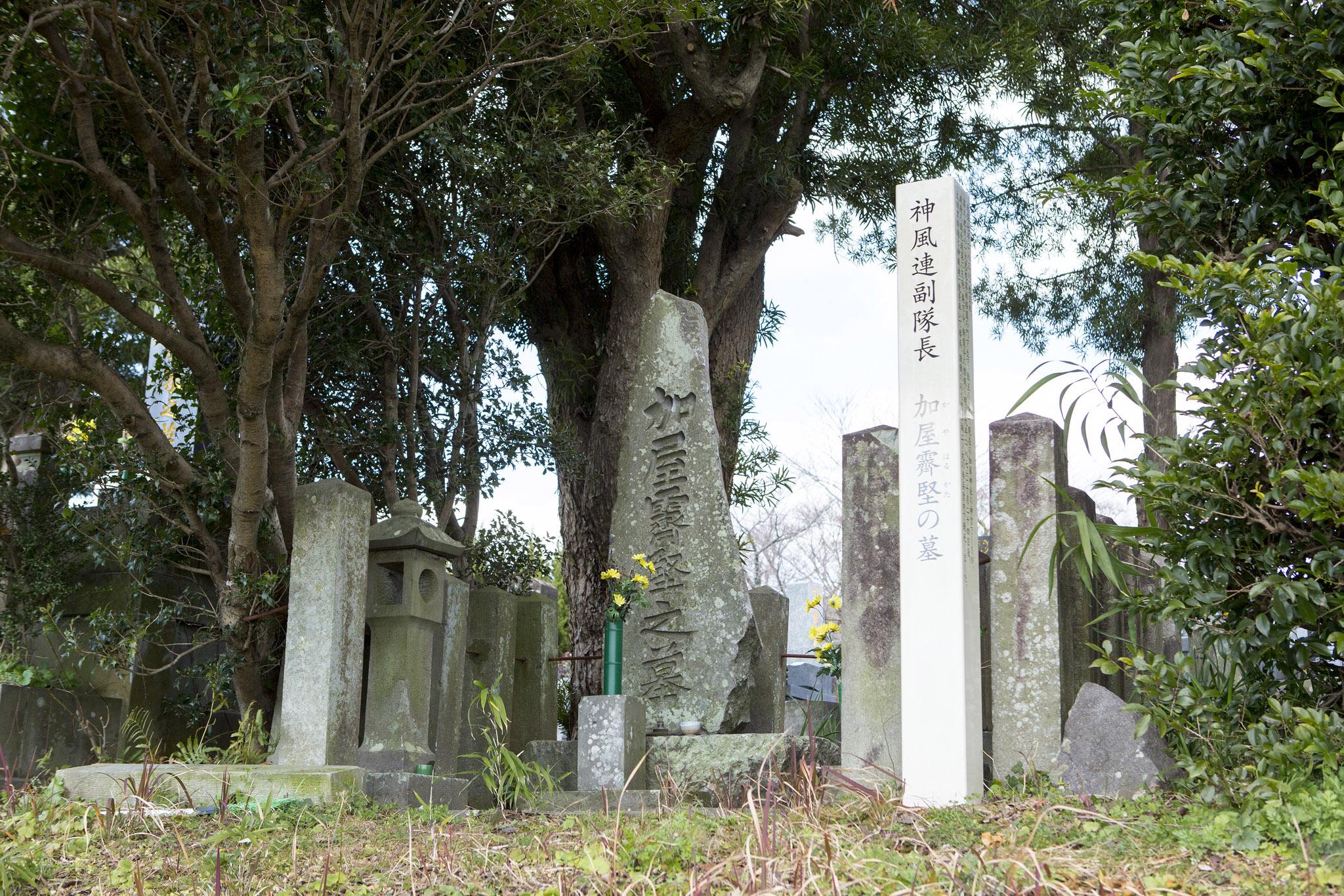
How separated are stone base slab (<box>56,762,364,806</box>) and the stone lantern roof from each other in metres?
1.35

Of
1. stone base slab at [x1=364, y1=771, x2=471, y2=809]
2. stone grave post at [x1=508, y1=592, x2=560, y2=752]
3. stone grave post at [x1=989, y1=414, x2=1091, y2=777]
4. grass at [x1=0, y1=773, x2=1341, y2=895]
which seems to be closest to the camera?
grass at [x1=0, y1=773, x2=1341, y2=895]

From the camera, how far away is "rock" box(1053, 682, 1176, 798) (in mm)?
3707

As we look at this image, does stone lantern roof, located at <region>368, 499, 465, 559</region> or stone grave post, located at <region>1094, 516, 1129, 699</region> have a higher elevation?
stone lantern roof, located at <region>368, 499, 465, 559</region>

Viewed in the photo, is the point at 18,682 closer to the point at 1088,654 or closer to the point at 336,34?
the point at 336,34

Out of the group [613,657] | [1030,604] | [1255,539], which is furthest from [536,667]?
[1255,539]

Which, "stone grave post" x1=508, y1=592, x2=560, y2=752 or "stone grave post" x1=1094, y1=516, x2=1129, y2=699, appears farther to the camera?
"stone grave post" x1=508, y1=592, x2=560, y2=752

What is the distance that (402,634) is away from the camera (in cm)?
555

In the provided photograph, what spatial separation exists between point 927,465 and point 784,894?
2.20 metres

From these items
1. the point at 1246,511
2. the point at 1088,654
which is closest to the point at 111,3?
the point at 1246,511

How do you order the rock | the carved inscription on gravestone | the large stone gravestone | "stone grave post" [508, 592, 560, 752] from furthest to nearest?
"stone grave post" [508, 592, 560, 752]
the carved inscription on gravestone
the large stone gravestone
the rock

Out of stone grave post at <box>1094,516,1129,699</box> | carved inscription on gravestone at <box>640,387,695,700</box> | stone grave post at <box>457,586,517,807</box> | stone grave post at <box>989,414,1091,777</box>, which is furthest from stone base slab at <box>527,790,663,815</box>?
stone grave post at <box>1094,516,1129,699</box>

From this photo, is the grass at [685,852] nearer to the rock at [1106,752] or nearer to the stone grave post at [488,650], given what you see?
the rock at [1106,752]

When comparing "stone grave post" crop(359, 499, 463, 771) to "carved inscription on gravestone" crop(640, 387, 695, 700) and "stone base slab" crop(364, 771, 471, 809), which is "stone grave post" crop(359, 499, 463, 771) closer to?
"stone base slab" crop(364, 771, 471, 809)

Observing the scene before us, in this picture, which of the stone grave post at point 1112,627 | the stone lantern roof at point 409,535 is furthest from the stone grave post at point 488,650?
the stone grave post at point 1112,627
